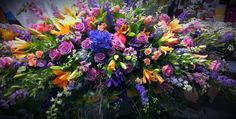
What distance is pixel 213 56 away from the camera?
932 mm

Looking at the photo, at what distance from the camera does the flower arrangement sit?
2.48 ft

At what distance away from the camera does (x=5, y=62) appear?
2.61 feet

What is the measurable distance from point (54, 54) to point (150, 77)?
0.30 m

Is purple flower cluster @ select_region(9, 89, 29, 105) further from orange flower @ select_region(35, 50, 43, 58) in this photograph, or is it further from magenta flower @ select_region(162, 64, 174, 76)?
magenta flower @ select_region(162, 64, 174, 76)

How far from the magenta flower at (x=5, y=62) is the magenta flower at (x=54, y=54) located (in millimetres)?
122

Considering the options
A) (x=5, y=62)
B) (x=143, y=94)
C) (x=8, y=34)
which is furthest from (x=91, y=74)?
(x=8, y=34)

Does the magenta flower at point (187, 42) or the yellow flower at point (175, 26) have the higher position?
the yellow flower at point (175, 26)

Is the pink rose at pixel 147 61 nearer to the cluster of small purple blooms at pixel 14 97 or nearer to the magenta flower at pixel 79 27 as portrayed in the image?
the magenta flower at pixel 79 27

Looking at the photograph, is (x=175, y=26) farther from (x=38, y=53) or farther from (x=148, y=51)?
(x=38, y=53)

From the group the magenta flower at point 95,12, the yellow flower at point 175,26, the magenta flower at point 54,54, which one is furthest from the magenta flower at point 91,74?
the yellow flower at point 175,26

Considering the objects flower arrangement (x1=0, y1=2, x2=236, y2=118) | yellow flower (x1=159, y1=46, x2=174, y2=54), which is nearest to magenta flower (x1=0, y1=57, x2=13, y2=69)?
flower arrangement (x1=0, y1=2, x2=236, y2=118)

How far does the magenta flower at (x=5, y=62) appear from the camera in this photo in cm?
79

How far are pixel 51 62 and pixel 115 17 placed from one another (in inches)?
10.2

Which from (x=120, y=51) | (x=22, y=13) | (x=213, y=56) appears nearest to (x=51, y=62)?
(x=120, y=51)
